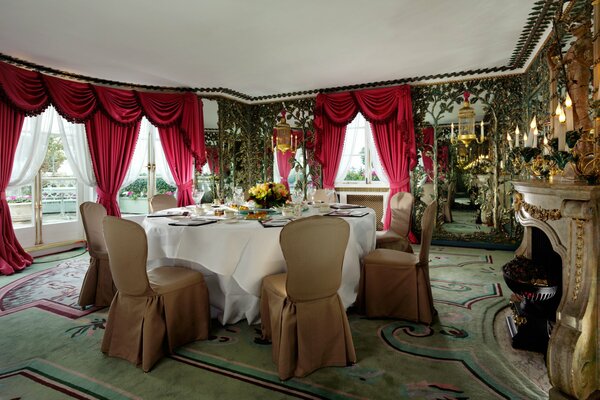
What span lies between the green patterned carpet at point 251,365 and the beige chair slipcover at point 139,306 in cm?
10

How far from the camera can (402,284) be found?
9.04 ft

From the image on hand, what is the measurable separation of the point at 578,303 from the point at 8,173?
5.88 metres

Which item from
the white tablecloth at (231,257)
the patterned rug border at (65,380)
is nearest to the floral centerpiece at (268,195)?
the white tablecloth at (231,257)

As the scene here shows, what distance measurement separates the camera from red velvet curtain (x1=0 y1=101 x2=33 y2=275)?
4.27 meters

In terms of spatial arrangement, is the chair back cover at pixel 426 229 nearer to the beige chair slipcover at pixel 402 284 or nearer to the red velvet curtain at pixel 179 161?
the beige chair slipcover at pixel 402 284

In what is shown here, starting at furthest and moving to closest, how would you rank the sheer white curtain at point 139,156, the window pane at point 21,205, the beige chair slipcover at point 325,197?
1. the sheer white curtain at point 139,156
2. the window pane at point 21,205
3. the beige chair slipcover at point 325,197

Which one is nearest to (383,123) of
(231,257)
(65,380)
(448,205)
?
(448,205)

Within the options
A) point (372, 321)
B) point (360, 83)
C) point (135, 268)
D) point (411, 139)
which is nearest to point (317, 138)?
point (360, 83)

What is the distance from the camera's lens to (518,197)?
253 cm

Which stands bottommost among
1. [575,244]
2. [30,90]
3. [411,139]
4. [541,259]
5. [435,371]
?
[435,371]

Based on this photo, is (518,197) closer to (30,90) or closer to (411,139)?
(411,139)

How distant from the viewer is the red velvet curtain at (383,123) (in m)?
5.68

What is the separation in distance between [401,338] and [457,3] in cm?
297

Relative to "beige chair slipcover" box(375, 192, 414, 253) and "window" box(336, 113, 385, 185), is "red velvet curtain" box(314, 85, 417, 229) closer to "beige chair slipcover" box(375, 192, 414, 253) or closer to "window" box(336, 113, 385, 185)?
"window" box(336, 113, 385, 185)
